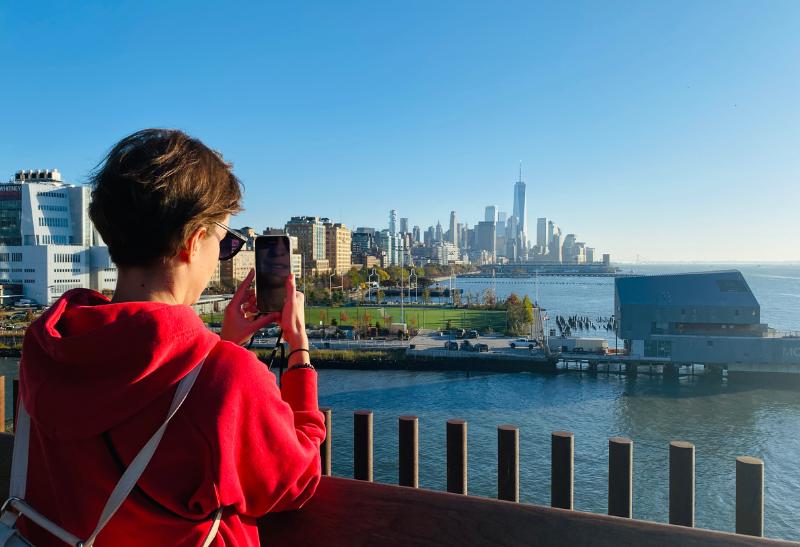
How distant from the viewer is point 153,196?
44 cm

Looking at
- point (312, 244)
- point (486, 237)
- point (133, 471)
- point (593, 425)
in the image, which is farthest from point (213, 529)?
point (486, 237)

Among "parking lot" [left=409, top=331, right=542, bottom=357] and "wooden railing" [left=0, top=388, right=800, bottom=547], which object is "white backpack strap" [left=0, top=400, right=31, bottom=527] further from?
"parking lot" [left=409, top=331, right=542, bottom=357]

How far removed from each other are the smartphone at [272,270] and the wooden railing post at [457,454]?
0.41m

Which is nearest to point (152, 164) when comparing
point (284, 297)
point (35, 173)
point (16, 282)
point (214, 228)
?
point (214, 228)

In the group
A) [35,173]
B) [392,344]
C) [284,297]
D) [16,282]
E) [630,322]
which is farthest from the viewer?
[35,173]

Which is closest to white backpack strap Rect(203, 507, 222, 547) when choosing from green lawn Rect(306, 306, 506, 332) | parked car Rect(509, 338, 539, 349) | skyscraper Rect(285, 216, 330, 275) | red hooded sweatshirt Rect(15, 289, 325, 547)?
red hooded sweatshirt Rect(15, 289, 325, 547)

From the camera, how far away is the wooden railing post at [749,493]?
715 mm

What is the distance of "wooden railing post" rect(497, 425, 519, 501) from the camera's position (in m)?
0.88

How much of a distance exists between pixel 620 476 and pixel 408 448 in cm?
31

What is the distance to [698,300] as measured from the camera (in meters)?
15.0

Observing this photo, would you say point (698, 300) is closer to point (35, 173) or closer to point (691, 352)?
point (691, 352)

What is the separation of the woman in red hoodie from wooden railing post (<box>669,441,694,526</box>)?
529 mm

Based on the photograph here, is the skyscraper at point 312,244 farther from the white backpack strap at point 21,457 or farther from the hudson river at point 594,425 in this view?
the white backpack strap at point 21,457

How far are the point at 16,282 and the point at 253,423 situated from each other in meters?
30.3
